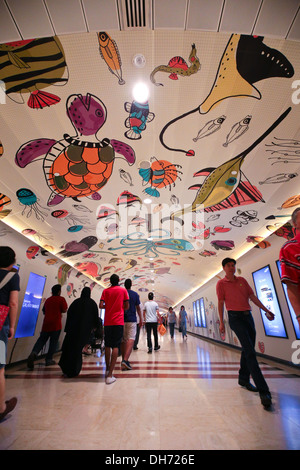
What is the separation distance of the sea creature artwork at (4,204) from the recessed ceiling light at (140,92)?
297 centimetres

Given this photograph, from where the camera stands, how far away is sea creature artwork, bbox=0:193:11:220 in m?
3.75

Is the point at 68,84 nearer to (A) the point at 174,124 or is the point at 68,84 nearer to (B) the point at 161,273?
(A) the point at 174,124

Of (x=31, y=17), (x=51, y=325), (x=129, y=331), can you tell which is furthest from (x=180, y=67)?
(x=51, y=325)

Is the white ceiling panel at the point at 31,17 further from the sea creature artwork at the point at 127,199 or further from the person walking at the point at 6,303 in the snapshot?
the sea creature artwork at the point at 127,199

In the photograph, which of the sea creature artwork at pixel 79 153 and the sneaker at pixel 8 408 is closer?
the sneaker at pixel 8 408

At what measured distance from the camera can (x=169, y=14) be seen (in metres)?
1.42

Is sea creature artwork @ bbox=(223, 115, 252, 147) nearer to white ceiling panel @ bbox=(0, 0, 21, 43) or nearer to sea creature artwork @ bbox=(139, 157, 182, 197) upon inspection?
sea creature artwork @ bbox=(139, 157, 182, 197)

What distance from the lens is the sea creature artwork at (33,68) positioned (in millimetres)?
1799

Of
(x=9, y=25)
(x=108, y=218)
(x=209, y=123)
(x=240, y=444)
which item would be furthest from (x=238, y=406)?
(x=108, y=218)

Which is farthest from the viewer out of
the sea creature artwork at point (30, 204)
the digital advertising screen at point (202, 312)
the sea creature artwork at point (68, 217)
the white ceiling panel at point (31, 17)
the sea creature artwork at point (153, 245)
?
the digital advertising screen at point (202, 312)

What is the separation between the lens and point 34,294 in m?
5.42

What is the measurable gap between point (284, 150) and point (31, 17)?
10.4ft

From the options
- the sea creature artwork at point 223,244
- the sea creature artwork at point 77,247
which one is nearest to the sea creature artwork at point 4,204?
the sea creature artwork at point 77,247

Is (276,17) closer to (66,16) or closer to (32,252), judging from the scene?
(66,16)
